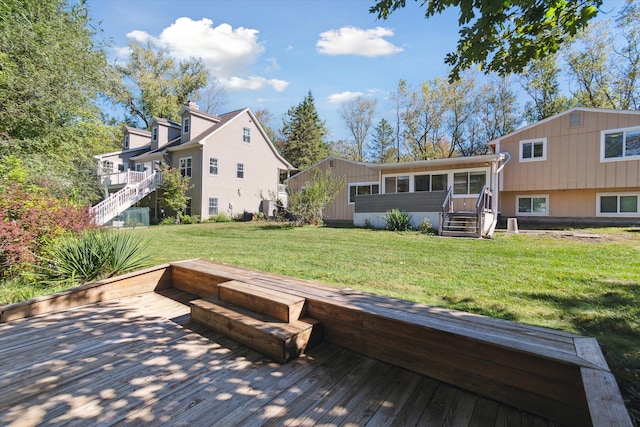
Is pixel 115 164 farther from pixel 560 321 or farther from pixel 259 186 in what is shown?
pixel 560 321

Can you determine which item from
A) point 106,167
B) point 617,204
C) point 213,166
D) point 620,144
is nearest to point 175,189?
point 213,166

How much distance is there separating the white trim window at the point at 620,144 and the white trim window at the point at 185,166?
71.7 feet

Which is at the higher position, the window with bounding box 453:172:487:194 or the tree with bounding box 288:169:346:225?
the window with bounding box 453:172:487:194

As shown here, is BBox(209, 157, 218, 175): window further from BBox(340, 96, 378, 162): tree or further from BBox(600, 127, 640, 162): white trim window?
BBox(600, 127, 640, 162): white trim window

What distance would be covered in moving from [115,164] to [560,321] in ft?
88.7

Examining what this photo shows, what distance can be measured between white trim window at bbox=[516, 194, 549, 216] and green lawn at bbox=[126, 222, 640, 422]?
283 inches

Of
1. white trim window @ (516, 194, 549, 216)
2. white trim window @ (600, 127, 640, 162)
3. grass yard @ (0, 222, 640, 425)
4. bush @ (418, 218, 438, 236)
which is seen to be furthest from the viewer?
white trim window @ (516, 194, 549, 216)

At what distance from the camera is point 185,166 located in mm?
19781

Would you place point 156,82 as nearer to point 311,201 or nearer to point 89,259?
point 311,201

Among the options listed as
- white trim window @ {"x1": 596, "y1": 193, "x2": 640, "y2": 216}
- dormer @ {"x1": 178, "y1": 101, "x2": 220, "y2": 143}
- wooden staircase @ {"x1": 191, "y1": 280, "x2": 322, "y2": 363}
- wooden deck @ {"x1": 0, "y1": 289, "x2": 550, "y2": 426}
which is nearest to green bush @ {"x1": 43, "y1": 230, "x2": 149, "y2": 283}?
wooden deck @ {"x1": 0, "y1": 289, "x2": 550, "y2": 426}

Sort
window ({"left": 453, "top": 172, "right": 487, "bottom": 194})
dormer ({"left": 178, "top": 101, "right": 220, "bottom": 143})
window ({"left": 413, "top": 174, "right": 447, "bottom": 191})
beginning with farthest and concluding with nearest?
dormer ({"left": 178, "top": 101, "right": 220, "bottom": 143}) → window ({"left": 413, "top": 174, "right": 447, "bottom": 191}) → window ({"left": 453, "top": 172, "right": 487, "bottom": 194})

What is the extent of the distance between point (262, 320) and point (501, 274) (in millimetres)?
3976

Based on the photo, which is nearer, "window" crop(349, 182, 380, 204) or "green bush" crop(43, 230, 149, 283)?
"green bush" crop(43, 230, 149, 283)

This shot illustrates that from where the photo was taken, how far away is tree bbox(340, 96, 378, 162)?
31688mm
